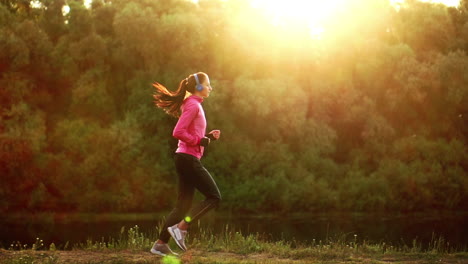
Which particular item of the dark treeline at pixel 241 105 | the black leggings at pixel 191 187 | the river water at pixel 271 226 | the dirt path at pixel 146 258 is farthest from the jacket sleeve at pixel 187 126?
the dark treeline at pixel 241 105

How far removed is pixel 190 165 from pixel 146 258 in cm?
145

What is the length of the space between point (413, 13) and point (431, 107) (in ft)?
14.1

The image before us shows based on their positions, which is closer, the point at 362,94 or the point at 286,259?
the point at 286,259

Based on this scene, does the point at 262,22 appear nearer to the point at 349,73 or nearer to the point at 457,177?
the point at 349,73

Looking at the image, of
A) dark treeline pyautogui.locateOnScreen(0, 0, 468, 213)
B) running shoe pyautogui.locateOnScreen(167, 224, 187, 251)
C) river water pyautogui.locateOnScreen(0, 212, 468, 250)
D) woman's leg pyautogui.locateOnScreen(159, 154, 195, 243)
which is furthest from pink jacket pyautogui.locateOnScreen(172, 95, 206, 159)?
dark treeline pyautogui.locateOnScreen(0, 0, 468, 213)

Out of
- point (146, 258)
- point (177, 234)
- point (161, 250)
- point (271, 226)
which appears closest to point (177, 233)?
point (177, 234)

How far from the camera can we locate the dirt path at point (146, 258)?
270 inches

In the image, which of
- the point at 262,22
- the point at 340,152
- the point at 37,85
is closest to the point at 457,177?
the point at 340,152

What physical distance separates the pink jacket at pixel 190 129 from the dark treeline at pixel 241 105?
16.7 metres

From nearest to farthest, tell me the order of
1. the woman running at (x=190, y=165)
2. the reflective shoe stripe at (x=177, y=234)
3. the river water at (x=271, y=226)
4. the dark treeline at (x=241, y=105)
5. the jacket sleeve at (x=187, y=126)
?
the jacket sleeve at (x=187, y=126) → the woman running at (x=190, y=165) → the reflective shoe stripe at (x=177, y=234) → the river water at (x=271, y=226) → the dark treeline at (x=241, y=105)

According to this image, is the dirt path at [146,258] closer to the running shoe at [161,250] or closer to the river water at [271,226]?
the running shoe at [161,250]

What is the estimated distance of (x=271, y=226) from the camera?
20500 millimetres

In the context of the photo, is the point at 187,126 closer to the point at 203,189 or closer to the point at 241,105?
the point at 203,189

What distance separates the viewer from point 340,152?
87.7 ft
